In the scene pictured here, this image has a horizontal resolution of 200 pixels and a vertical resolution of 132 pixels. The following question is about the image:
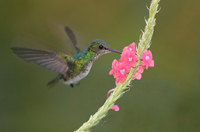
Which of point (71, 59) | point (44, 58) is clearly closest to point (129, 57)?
point (44, 58)

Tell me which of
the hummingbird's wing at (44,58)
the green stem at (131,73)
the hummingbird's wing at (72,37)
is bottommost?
the green stem at (131,73)

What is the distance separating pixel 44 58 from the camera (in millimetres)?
2672

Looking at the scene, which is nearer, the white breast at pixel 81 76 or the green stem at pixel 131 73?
the green stem at pixel 131 73

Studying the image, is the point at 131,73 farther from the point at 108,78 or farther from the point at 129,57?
the point at 108,78

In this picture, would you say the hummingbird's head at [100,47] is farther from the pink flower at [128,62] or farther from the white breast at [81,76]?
the pink flower at [128,62]

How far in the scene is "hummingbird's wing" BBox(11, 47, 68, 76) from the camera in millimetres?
2352

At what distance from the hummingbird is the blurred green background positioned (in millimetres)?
1103

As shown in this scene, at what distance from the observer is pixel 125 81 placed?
192 centimetres

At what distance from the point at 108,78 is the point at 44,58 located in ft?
7.00

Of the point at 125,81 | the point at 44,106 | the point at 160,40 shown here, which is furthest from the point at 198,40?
the point at 125,81

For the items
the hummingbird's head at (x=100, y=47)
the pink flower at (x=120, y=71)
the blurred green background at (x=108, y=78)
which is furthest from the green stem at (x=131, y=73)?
the blurred green background at (x=108, y=78)

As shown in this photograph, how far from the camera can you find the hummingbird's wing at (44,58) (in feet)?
7.72

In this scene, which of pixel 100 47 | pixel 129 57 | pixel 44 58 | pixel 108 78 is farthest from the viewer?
pixel 108 78

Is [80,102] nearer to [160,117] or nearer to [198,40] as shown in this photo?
[160,117]
